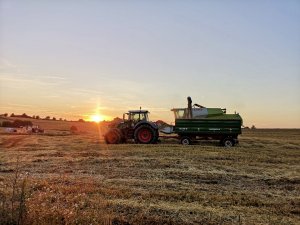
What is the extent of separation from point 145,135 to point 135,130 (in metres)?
0.67

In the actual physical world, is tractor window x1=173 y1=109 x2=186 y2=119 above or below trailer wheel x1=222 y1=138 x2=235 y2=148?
above

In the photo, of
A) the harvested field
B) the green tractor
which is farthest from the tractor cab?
the harvested field

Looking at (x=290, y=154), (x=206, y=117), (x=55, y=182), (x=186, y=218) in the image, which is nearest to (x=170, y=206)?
(x=186, y=218)

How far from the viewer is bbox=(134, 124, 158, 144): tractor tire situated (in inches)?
955

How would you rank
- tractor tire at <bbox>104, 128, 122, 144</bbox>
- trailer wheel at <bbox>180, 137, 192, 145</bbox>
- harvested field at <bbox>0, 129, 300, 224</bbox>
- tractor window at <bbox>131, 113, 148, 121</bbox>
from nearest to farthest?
harvested field at <bbox>0, 129, 300, 224</bbox> < trailer wheel at <bbox>180, 137, 192, 145</bbox> < tractor tire at <bbox>104, 128, 122, 144</bbox> < tractor window at <bbox>131, 113, 148, 121</bbox>

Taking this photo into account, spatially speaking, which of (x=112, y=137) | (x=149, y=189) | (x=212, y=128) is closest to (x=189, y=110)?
(x=212, y=128)

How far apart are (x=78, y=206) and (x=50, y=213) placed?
918 mm

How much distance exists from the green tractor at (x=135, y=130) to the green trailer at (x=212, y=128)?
1379 mm

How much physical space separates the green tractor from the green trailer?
1.38 meters

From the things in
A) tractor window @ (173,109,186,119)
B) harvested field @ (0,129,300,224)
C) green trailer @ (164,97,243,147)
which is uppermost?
tractor window @ (173,109,186,119)

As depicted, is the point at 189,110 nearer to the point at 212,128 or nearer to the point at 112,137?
the point at 212,128

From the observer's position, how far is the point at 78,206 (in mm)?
7965

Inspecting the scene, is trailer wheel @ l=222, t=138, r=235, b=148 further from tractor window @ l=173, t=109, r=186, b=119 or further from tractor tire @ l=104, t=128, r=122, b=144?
tractor tire @ l=104, t=128, r=122, b=144

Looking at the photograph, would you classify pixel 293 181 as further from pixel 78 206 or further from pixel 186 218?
pixel 78 206
